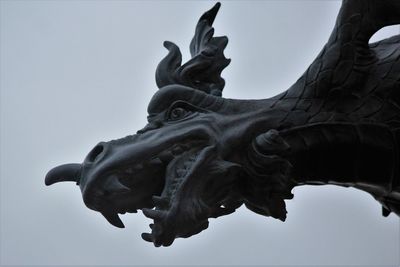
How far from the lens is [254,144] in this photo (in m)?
3.04

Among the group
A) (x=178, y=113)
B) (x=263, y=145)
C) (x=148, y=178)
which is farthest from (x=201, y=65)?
(x=148, y=178)

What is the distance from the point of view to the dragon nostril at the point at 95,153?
117 inches

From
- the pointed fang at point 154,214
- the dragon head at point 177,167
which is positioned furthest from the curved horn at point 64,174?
the pointed fang at point 154,214

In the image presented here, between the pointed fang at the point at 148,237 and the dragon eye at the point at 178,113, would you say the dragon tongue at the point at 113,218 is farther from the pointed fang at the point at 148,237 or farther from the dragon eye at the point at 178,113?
the dragon eye at the point at 178,113

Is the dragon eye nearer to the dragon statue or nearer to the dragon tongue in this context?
the dragon statue

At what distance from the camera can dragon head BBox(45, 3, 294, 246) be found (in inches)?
112

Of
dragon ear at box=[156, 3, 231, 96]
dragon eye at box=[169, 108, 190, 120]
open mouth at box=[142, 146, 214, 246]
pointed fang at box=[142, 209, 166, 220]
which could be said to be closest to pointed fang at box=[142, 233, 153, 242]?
open mouth at box=[142, 146, 214, 246]

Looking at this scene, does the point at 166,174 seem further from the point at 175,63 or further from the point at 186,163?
the point at 175,63

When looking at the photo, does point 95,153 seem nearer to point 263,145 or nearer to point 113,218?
point 113,218

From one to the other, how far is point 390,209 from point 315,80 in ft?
2.60

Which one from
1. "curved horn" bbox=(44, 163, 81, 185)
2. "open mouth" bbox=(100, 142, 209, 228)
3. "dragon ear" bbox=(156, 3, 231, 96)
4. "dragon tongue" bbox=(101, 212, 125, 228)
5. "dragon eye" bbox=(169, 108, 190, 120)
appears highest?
"dragon ear" bbox=(156, 3, 231, 96)

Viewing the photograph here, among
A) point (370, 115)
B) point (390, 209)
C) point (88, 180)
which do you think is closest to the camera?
point (88, 180)

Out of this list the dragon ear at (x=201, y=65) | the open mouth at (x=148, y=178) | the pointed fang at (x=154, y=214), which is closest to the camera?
the pointed fang at (x=154, y=214)

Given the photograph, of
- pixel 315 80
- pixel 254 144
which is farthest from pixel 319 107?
pixel 254 144
